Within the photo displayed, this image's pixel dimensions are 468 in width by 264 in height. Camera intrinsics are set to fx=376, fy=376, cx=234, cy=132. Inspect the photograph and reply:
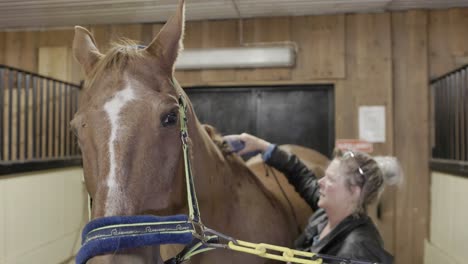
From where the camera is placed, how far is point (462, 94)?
274cm

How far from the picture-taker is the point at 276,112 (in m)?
3.72

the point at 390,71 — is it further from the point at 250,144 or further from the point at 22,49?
the point at 22,49

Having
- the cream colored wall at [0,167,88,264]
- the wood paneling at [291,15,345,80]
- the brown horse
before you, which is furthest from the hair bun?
the cream colored wall at [0,167,88,264]

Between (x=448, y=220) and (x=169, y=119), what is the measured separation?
262 cm

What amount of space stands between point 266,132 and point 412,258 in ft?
5.75

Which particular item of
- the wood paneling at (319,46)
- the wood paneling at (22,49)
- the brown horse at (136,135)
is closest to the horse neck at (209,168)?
the brown horse at (136,135)

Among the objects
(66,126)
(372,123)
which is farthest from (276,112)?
(66,126)

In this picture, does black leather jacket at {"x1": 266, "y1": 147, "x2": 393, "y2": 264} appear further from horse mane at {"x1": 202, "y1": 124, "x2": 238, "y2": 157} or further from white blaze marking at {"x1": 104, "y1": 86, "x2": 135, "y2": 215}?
white blaze marking at {"x1": 104, "y1": 86, "x2": 135, "y2": 215}

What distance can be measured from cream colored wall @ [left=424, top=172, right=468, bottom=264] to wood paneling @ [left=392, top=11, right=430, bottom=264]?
0.12m

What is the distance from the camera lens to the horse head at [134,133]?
32.7 inches

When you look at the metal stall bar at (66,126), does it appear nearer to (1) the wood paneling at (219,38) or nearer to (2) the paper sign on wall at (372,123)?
(1) the wood paneling at (219,38)

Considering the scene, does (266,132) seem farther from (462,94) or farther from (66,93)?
(66,93)

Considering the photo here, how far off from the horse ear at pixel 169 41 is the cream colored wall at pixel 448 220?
2.24 metres

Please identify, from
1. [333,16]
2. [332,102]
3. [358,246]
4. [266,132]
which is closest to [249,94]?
[266,132]
